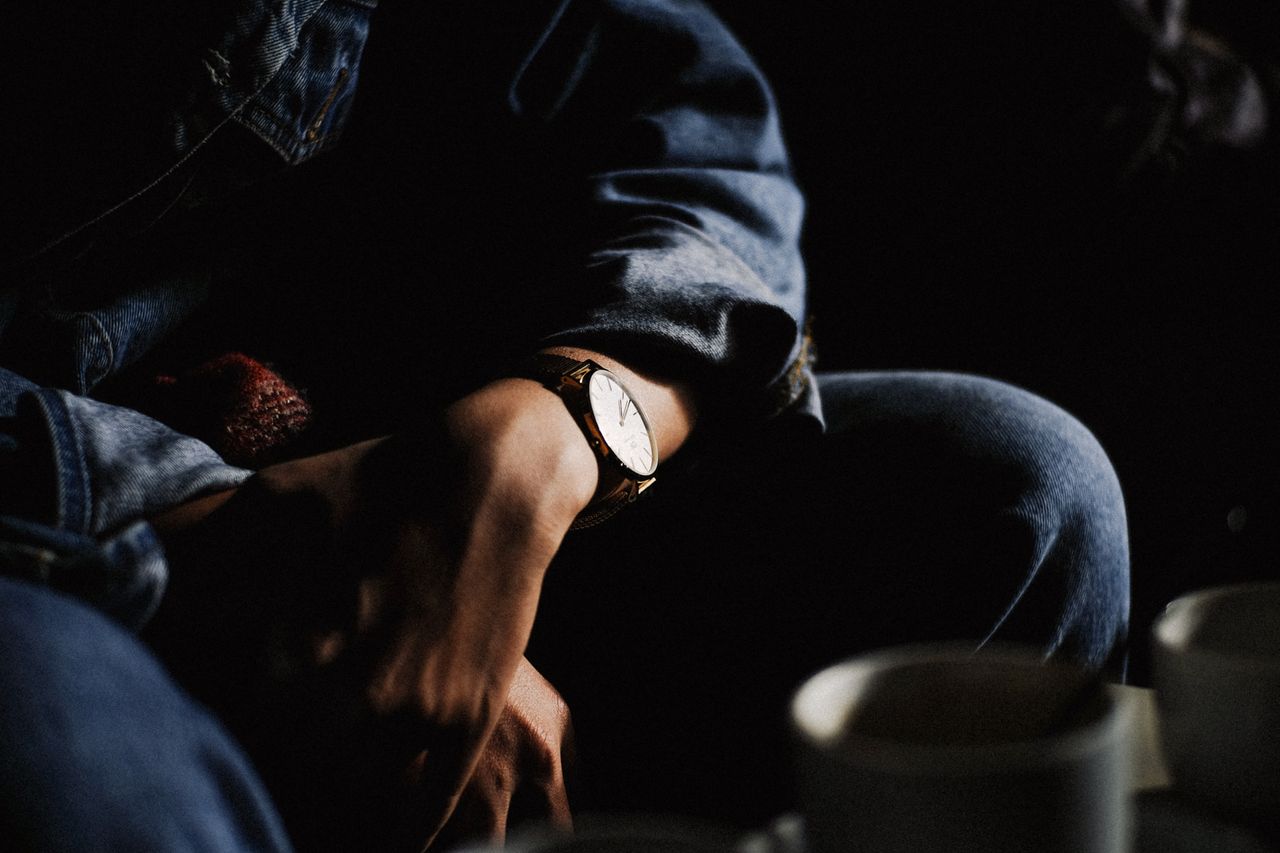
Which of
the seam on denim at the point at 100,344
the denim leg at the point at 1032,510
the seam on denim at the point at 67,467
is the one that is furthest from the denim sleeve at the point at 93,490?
the denim leg at the point at 1032,510

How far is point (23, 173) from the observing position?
2.28 feet

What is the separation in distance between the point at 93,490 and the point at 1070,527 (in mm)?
624

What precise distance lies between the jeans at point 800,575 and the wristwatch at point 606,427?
116mm

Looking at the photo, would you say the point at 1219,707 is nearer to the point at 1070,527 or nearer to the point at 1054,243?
the point at 1070,527

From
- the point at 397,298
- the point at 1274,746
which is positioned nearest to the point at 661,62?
the point at 397,298

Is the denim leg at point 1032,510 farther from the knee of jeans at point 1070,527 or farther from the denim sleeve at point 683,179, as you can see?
the denim sleeve at point 683,179

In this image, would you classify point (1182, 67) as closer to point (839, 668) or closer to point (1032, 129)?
point (1032, 129)

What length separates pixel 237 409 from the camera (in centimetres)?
68

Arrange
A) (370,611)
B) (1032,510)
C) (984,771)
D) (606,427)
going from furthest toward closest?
(1032,510)
(606,427)
(370,611)
(984,771)

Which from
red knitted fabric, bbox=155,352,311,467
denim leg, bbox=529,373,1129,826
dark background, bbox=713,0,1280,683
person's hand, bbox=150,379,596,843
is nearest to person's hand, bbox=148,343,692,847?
person's hand, bbox=150,379,596,843

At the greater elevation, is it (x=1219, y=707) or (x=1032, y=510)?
(x=1219, y=707)

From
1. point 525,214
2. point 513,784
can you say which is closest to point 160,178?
point 525,214

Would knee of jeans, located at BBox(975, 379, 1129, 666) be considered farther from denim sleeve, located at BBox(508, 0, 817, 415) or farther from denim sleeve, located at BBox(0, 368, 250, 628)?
denim sleeve, located at BBox(0, 368, 250, 628)

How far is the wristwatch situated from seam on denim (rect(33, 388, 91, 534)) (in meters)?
0.25
